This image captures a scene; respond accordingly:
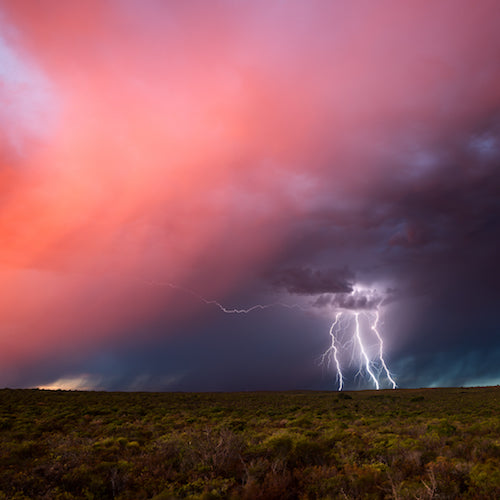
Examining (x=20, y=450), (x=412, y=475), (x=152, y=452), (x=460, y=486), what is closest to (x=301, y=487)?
(x=412, y=475)

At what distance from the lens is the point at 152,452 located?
36.7ft

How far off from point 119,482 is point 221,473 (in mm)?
2843

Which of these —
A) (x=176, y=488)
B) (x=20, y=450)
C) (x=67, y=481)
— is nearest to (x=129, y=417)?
(x=20, y=450)

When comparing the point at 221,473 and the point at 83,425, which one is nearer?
the point at 221,473

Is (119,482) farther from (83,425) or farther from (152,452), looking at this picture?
(83,425)

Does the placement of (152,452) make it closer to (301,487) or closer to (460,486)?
(301,487)

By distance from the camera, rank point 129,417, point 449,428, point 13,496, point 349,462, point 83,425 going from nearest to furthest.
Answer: point 13,496, point 349,462, point 449,428, point 83,425, point 129,417

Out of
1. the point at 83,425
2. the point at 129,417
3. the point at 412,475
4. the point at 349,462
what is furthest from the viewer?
the point at 129,417

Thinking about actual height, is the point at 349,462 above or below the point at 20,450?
below

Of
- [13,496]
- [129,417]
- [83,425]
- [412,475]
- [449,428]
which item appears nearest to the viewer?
[13,496]

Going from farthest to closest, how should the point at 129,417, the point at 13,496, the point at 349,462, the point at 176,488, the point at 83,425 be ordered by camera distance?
the point at 129,417, the point at 83,425, the point at 349,462, the point at 176,488, the point at 13,496

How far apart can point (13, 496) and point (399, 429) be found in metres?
16.5

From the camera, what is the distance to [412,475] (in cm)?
884

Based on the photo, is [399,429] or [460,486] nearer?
[460,486]
